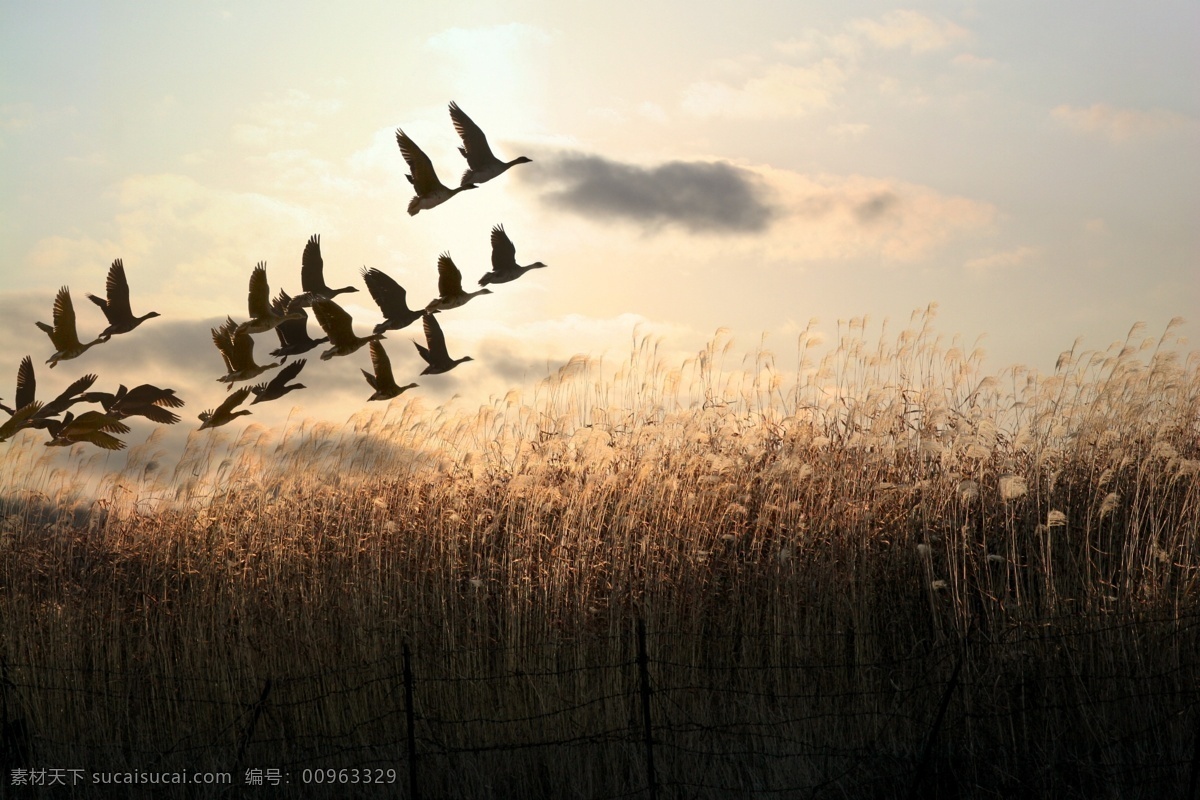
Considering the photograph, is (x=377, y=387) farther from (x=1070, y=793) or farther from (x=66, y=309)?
(x=1070, y=793)

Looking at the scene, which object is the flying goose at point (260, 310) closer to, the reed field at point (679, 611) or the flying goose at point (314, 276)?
the flying goose at point (314, 276)

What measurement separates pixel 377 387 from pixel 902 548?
383 cm

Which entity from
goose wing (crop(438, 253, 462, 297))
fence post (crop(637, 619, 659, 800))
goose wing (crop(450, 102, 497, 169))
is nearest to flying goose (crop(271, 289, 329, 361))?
goose wing (crop(438, 253, 462, 297))

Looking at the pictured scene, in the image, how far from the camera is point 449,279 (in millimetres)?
1667

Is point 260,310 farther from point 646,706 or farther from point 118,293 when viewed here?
point 646,706

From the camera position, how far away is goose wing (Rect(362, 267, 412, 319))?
173 centimetres

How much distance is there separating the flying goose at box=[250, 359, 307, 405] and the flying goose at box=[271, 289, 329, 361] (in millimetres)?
36

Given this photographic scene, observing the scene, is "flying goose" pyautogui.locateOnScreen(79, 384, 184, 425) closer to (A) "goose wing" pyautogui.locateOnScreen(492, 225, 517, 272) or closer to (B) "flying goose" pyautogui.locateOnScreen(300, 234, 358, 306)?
(B) "flying goose" pyautogui.locateOnScreen(300, 234, 358, 306)

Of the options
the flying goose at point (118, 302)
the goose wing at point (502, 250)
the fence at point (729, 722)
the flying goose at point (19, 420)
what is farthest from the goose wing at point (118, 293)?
the fence at point (729, 722)

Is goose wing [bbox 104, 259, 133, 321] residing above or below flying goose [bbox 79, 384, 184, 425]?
above

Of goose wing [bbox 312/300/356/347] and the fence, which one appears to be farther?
the fence

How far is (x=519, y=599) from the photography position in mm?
5121

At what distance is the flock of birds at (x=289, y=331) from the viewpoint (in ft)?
5.37

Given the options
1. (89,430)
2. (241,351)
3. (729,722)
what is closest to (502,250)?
(241,351)
